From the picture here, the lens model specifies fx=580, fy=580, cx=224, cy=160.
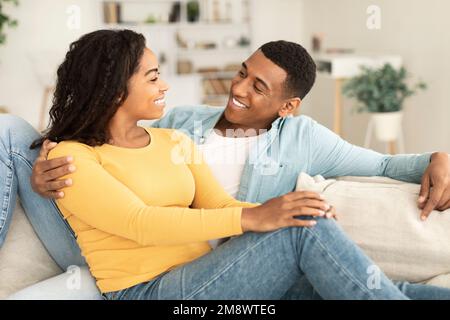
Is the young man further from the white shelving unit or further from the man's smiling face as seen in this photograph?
the white shelving unit

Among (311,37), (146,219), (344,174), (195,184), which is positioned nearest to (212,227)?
(146,219)

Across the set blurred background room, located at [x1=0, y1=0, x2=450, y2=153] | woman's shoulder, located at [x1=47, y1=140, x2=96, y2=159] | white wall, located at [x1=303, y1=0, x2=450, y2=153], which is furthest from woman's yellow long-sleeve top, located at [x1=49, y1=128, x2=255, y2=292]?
blurred background room, located at [x1=0, y1=0, x2=450, y2=153]

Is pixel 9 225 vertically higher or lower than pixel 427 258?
higher

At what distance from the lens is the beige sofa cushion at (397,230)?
1.41m

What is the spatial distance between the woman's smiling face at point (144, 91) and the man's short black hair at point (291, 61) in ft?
1.53

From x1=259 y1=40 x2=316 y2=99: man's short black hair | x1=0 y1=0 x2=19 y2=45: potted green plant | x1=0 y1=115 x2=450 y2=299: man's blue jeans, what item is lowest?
x1=0 y1=115 x2=450 y2=299: man's blue jeans

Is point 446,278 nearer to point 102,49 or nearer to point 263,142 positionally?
point 263,142

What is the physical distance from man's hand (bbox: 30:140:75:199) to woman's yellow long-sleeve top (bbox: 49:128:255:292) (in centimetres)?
→ 2

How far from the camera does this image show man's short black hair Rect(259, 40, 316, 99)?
1713mm

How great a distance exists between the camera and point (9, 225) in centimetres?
146

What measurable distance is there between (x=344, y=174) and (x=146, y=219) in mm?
756

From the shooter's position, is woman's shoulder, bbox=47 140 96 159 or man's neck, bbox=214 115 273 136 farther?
man's neck, bbox=214 115 273 136

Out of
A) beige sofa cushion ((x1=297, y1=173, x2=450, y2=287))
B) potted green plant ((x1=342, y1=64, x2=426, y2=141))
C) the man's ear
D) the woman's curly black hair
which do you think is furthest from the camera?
potted green plant ((x1=342, y1=64, x2=426, y2=141))

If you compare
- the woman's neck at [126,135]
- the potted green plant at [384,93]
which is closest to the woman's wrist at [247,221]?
the woman's neck at [126,135]
